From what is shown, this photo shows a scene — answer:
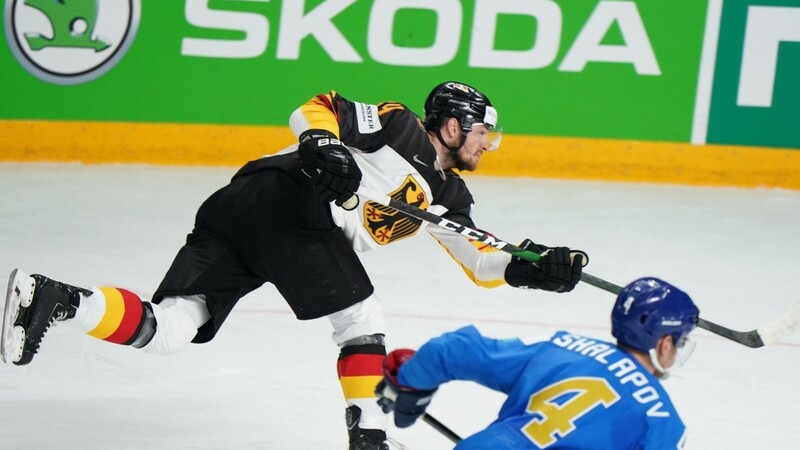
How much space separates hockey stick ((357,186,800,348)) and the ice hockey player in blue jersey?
88 cm

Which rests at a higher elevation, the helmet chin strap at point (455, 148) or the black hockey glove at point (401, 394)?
the helmet chin strap at point (455, 148)

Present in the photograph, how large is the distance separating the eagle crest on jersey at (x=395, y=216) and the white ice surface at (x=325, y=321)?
60 centimetres

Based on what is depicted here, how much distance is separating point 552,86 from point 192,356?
361cm

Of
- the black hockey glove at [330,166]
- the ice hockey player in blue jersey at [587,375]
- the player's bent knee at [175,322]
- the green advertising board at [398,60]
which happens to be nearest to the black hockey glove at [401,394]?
the ice hockey player in blue jersey at [587,375]

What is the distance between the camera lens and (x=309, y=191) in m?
3.58

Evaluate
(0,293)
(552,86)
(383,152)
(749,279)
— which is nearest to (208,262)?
(383,152)

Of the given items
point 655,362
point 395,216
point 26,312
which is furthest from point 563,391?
point 26,312

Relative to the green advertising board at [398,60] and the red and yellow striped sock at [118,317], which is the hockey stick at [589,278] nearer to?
the red and yellow striped sock at [118,317]

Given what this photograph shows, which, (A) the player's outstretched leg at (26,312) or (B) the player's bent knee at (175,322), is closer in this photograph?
(A) the player's outstretched leg at (26,312)

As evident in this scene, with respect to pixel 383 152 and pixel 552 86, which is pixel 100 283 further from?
pixel 552 86

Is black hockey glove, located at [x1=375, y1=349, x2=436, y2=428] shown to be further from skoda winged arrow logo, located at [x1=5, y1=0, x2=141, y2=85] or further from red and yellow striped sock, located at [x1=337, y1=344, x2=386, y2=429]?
skoda winged arrow logo, located at [x1=5, y1=0, x2=141, y2=85]

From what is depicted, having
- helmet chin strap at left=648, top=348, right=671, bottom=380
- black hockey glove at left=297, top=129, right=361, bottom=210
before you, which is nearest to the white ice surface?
helmet chin strap at left=648, top=348, right=671, bottom=380

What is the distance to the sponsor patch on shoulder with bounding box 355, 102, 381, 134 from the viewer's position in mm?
3631

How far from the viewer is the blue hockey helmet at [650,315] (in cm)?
242
